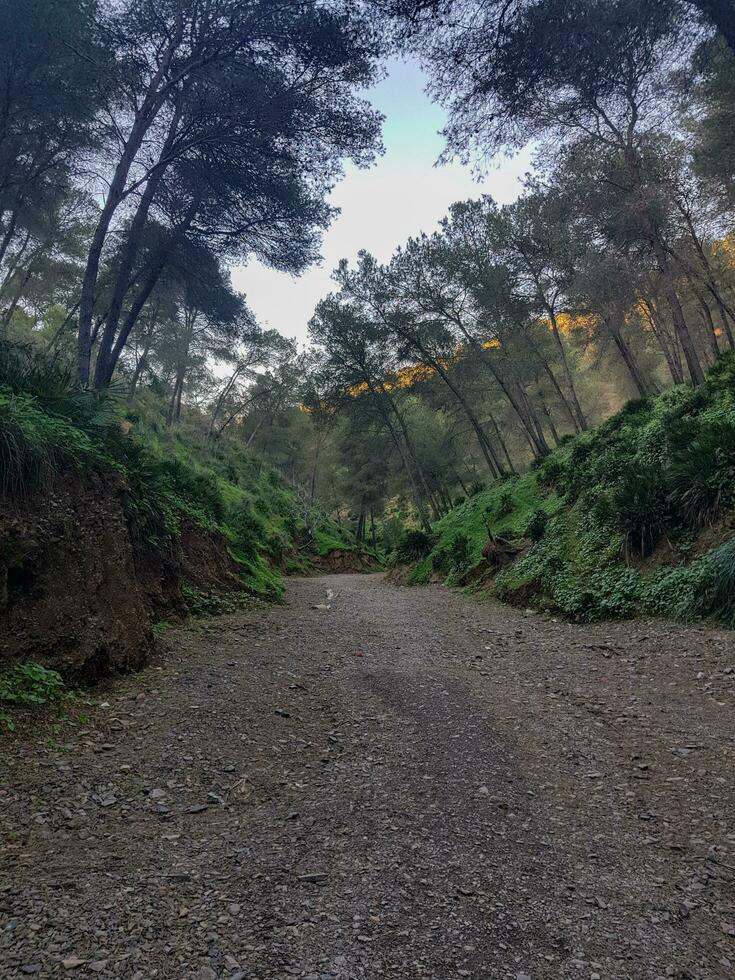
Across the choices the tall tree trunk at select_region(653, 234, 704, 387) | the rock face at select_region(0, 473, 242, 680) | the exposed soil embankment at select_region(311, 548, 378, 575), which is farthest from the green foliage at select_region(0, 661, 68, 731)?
the exposed soil embankment at select_region(311, 548, 378, 575)

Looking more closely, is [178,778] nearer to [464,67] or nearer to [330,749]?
[330,749]

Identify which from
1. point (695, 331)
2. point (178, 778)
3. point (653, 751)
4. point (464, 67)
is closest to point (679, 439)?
point (653, 751)

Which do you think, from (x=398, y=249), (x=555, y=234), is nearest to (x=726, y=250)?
(x=555, y=234)

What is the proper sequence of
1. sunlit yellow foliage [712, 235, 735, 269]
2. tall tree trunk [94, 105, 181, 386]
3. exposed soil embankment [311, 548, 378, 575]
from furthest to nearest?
exposed soil embankment [311, 548, 378, 575]
sunlit yellow foliage [712, 235, 735, 269]
tall tree trunk [94, 105, 181, 386]

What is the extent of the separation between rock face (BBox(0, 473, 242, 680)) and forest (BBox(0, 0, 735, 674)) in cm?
4

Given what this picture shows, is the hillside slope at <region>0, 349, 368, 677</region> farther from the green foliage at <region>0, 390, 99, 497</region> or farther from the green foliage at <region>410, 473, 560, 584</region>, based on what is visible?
the green foliage at <region>410, 473, 560, 584</region>

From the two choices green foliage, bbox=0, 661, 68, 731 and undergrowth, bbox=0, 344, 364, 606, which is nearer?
green foliage, bbox=0, 661, 68, 731

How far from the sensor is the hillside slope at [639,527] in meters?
6.20

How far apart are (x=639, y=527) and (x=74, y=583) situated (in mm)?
7528

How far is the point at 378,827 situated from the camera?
2672mm

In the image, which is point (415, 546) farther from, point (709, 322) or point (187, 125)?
point (709, 322)

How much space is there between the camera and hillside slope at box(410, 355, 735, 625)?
244 inches

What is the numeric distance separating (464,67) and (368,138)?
235cm

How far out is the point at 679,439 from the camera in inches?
305
